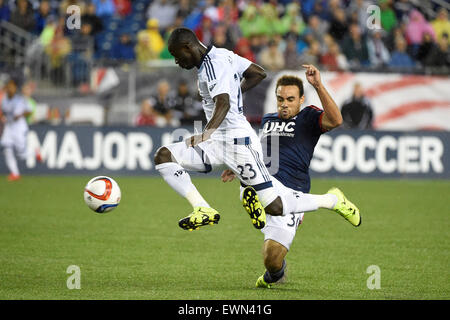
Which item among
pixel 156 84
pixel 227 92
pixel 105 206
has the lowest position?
pixel 105 206

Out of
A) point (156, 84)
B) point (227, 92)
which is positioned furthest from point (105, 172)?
point (227, 92)

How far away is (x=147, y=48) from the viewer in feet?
67.4

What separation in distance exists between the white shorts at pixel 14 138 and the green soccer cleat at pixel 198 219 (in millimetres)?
11663

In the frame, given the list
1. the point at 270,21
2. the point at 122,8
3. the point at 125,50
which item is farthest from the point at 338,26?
the point at 122,8

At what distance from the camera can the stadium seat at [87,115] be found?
1934cm

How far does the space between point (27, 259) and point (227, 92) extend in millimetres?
3032

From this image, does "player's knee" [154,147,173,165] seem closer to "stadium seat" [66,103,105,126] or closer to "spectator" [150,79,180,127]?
"spectator" [150,79,180,127]

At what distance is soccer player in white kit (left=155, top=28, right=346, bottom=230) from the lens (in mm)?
7707

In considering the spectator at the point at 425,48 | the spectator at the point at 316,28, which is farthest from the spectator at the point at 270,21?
the spectator at the point at 425,48

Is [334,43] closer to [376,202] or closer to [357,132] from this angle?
[357,132]

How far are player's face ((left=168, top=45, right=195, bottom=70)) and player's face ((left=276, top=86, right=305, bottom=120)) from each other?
959 millimetres

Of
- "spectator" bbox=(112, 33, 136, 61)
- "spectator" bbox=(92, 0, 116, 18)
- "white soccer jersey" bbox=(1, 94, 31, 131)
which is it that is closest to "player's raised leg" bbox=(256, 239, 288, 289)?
"white soccer jersey" bbox=(1, 94, 31, 131)
